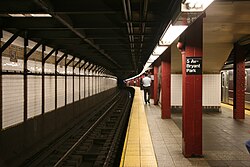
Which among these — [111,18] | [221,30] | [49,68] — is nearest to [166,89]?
[221,30]

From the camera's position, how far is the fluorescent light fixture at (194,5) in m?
3.28

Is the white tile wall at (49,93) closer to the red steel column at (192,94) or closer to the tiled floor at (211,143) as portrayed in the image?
the tiled floor at (211,143)

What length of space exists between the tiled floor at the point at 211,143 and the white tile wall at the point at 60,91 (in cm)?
378

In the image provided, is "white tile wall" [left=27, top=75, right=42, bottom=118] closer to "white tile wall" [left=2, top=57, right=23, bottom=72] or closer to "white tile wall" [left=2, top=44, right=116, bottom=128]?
"white tile wall" [left=2, top=44, right=116, bottom=128]

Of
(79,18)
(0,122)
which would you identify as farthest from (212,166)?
(0,122)

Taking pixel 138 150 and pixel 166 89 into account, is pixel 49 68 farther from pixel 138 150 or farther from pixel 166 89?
pixel 138 150

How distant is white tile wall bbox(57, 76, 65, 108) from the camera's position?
452 inches

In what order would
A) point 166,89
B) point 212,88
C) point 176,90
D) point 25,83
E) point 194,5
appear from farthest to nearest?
1. point 176,90
2. point 212,88
3. point 166,89
4. point 25,83
5. point 194,5

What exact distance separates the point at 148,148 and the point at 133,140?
0.85 meters

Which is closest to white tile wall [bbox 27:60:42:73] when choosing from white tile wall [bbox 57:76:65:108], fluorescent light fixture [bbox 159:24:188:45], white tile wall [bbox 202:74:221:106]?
white tile wall [bbox 57:76:65:108]

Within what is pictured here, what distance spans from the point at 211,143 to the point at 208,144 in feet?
0.53

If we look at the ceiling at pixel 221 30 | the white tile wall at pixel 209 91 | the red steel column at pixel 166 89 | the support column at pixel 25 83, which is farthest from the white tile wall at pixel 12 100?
the white tile wall at pixel 209 91

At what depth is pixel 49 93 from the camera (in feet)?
33.6

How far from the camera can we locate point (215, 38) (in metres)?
9.68
